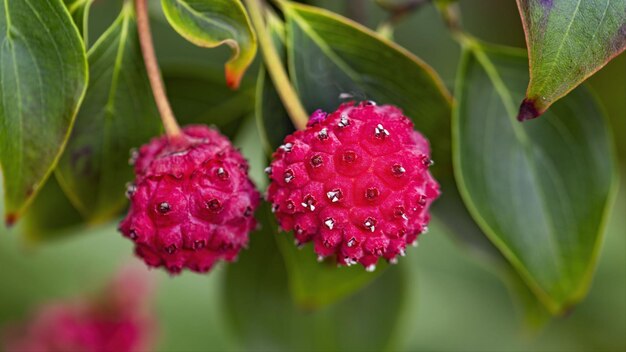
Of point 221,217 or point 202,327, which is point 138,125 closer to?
point 221,217

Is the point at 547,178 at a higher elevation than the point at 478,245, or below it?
higher

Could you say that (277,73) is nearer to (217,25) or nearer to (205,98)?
(217,25)

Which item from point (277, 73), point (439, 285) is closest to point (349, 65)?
point (277, 73)

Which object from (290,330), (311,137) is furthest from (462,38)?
(290,330)

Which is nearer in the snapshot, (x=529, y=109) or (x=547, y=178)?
(x=529, y=109)

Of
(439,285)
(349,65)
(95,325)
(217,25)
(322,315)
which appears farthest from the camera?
(439,285)

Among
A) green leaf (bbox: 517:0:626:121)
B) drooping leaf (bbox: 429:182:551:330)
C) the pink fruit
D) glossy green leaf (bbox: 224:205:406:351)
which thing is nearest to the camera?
green leaf (bbox: 517:0:626:121)

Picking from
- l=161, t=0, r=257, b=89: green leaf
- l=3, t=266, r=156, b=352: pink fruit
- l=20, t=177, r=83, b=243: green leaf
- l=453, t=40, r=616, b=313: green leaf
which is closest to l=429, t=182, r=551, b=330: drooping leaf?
l=453, t=40, r=616, b=313: green leaf

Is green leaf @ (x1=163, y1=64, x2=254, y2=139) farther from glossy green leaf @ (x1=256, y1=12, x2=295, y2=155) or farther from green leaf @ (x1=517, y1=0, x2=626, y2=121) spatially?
green leaf @ (x1=517, y1=0, x2=626, y2=121)

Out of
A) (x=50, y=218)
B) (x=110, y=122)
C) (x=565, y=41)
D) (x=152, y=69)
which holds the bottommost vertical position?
(x=50, y=218)
